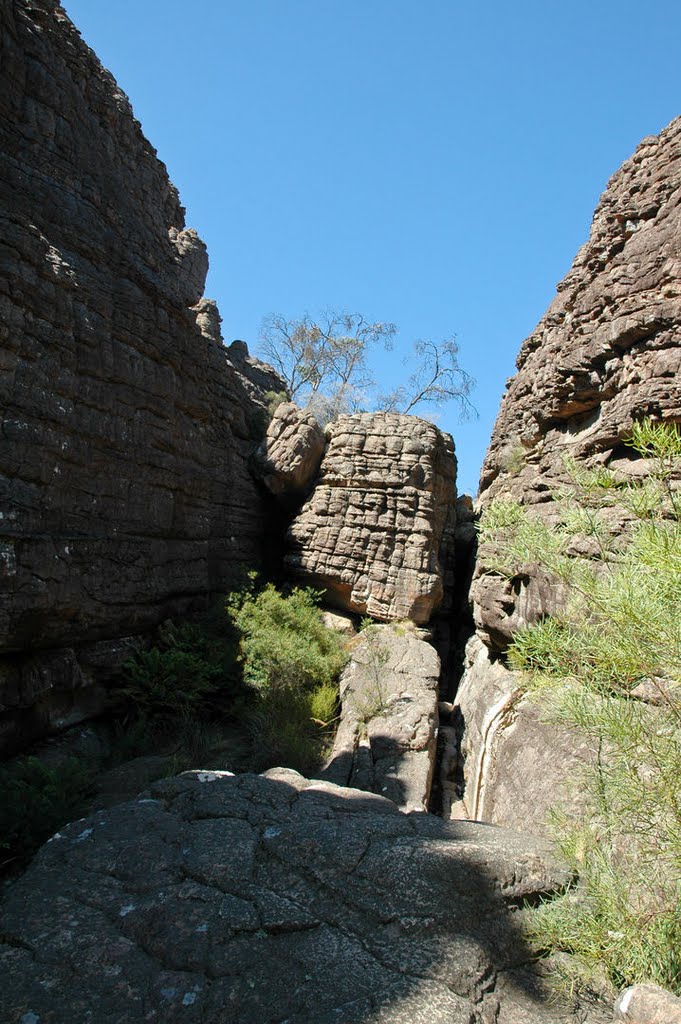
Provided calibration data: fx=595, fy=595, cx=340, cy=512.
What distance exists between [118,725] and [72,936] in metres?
6.08

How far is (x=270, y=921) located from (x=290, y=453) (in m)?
10.8

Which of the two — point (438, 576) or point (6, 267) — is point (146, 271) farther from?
point (438, 576)

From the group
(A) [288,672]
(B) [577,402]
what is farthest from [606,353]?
(A) [288,672]

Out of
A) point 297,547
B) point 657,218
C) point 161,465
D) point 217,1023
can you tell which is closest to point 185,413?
point 161,465

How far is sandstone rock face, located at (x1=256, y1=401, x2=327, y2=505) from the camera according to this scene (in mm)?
13820

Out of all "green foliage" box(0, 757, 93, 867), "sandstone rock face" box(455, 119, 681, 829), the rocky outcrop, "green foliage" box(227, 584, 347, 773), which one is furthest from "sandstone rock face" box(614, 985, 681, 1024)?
"green foliage" box(227, 584, 347, 773)

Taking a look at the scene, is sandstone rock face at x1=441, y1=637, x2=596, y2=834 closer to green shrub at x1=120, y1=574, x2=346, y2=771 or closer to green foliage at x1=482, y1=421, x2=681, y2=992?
green foliage at x1=482, y1=421, x2=681, y2=992

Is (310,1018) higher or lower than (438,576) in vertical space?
lower

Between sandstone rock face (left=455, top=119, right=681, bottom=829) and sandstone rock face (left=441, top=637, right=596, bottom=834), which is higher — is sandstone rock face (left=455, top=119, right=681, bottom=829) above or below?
above

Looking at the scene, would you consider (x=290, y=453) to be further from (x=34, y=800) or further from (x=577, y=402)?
(x=34, y=800)

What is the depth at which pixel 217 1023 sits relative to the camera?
3.17m

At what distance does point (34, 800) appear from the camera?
6297mm

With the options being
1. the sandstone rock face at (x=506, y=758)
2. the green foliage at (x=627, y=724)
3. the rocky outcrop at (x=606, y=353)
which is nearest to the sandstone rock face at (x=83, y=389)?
the sandstone rock face at (x=506, y=758)

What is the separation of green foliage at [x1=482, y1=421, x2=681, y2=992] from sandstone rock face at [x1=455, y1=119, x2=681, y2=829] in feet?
8.31
